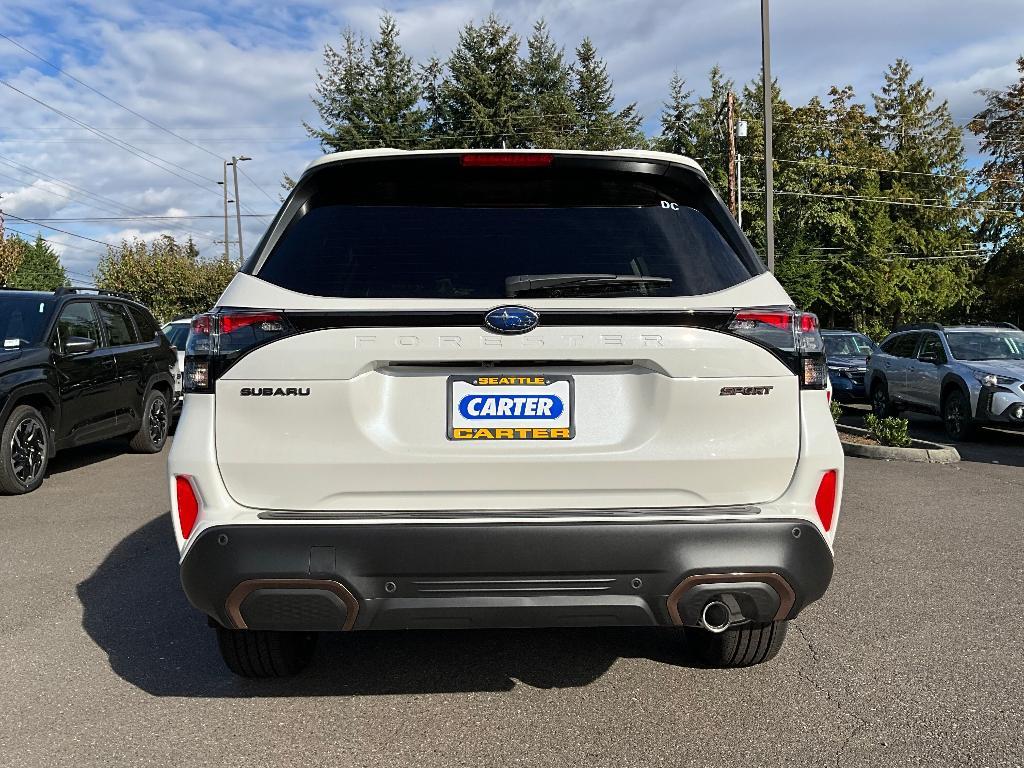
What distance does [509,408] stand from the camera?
2871 mm

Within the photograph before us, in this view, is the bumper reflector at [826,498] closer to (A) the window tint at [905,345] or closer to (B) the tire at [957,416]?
(B) the tire at [957,416]

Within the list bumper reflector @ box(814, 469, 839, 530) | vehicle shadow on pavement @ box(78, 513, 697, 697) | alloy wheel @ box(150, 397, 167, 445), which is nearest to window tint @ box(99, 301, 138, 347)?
alloy wheel @ box(150, 397, 167, 445)

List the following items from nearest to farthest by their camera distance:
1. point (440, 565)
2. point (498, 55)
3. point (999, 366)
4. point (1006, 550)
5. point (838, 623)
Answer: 1. point (440, 565)
2. point (838, 623)
3. point (1006, 550)
4. point (999, 366)
5. point (498, 55)

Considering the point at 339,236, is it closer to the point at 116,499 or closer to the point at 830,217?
the point at 116,499

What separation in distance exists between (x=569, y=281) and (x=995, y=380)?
434 inches

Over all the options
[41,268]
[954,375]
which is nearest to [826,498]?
[954,375]

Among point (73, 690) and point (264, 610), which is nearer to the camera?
point (264, 610)

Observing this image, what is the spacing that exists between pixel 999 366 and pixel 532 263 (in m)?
11.5

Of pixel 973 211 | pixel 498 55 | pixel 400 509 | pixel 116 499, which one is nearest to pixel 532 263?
pixel 400 509

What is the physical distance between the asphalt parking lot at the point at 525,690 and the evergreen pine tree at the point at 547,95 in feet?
130

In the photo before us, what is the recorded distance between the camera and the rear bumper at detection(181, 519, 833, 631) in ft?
9.18

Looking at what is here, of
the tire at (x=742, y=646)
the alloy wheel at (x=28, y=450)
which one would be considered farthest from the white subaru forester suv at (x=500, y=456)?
the alloy wheel at (x=28, y=450)

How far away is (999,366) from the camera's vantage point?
12453mm

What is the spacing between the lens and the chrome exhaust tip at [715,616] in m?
2.92
